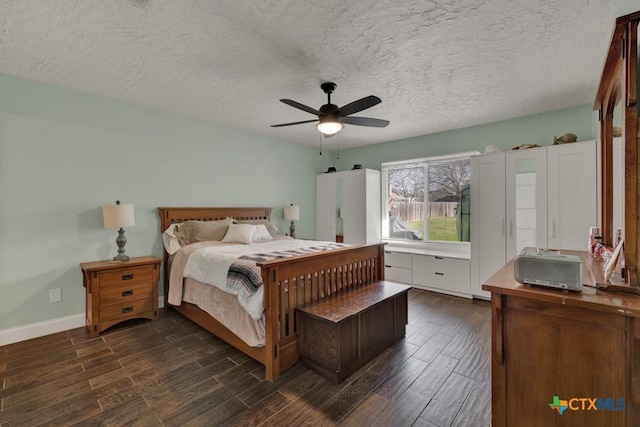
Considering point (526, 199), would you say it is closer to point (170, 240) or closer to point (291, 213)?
point (291, 213)

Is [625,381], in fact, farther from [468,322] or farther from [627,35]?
[468,322]

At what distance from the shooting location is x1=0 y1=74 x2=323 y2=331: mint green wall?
9.07ft

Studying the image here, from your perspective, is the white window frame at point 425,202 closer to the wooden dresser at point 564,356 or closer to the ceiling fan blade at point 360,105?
the ceiling fan blade at point 360,105

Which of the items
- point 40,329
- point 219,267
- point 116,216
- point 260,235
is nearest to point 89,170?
point 116,216

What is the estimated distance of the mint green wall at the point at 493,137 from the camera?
3.58m

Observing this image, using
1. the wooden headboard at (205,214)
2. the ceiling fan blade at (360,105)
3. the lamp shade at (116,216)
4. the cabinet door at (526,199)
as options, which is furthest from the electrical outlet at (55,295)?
the cabinet door at (526,199)

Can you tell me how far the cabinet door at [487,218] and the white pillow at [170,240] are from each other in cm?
397

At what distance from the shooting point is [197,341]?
2.76 meters

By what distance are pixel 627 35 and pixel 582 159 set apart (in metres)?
2.71

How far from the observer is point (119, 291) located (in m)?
3.02

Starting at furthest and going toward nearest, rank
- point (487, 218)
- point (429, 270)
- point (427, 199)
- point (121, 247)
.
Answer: point (427, 199) < point (429, 270) < point (487, 218) < point (121, 247)

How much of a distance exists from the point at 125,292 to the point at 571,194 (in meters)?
5.14

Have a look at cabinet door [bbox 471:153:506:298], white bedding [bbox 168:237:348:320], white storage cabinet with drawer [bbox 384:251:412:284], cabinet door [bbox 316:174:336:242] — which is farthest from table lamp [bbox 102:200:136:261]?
cabinet door [bbox 471:153:506:298]

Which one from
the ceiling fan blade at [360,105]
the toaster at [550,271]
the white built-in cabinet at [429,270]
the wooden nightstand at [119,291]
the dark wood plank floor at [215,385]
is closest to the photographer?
the toaster at [550,271]
